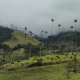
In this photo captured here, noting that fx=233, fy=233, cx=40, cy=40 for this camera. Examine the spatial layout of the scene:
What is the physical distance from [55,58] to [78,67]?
32.7 metres

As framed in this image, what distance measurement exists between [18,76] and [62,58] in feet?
149

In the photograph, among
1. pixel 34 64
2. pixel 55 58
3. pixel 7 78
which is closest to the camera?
pixel 7 78

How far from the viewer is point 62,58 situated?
141625mm

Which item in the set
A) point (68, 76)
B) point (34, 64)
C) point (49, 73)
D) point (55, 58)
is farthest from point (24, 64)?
point (68, 76)

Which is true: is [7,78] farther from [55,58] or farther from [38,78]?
[55,58]

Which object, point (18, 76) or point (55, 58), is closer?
point (18, 76)

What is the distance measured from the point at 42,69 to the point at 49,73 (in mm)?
8218

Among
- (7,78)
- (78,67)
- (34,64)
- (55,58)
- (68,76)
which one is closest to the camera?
(68,76)

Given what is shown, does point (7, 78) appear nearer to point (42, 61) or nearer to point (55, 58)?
point (42, 61)

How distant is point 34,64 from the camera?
130750 millimetres

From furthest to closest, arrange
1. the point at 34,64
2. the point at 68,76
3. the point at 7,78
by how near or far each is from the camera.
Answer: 1. the point at 34,64
2. the point at 7,78
3. the point at 68,76

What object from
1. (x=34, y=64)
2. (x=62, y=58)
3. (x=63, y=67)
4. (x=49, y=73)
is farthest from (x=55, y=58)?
(x=49, y=73)

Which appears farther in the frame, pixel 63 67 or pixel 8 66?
pixel 8 66

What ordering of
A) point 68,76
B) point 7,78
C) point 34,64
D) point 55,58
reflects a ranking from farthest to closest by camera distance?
1. point 55,58
2. point 34,64
3. point 7,78
4. point 68,76
